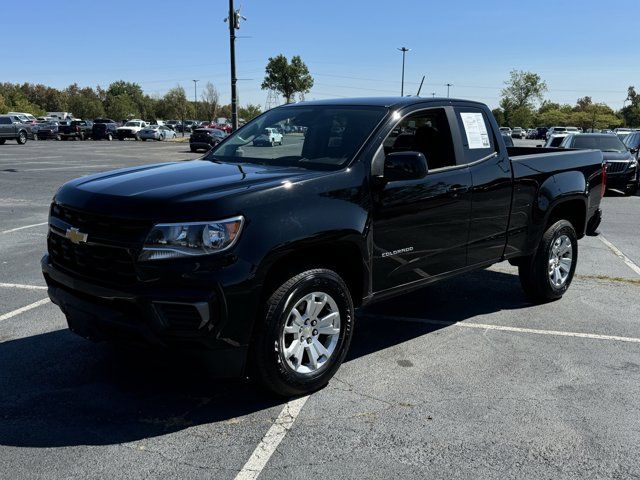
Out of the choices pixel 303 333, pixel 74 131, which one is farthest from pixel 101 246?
pixel 74 131

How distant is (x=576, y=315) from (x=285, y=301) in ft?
11.5

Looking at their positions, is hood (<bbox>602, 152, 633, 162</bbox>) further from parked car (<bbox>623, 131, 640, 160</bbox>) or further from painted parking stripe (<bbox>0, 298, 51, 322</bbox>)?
painted parking stripe (<bbox>0, 298, 51, 322</bbox>)

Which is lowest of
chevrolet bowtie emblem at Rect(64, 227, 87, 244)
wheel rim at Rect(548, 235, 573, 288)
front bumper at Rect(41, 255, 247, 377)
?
wheel rim at Rect(548, 235, 573, 288)

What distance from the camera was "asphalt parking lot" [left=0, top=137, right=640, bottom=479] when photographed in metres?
3.14

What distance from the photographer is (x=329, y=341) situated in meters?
4.03

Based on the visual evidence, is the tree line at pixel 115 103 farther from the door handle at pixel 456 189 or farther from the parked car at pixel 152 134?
the door handle at pixel 456 189

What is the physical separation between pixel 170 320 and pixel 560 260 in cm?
447

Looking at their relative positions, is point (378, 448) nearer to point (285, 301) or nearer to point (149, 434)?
point (285, 301)

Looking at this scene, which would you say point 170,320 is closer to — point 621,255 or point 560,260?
point 560,260

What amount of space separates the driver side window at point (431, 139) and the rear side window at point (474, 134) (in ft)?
0.52

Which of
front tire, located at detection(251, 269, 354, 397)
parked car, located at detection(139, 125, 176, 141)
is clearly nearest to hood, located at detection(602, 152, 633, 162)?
front tire, located at detection(251, 269, 354, 397)

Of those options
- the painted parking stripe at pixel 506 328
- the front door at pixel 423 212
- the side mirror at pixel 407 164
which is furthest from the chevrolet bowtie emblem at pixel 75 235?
the painted parking stripe at pixel 506 328

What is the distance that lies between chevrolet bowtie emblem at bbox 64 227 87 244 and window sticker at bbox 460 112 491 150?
3204mm

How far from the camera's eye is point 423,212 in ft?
14.9
